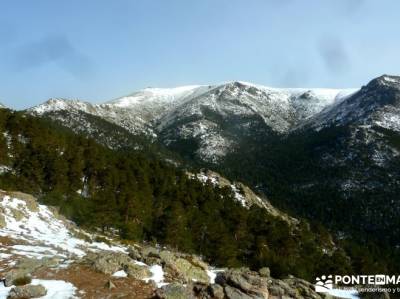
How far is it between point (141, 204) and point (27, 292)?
6575cm

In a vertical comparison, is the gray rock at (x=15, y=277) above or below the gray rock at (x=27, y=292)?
above

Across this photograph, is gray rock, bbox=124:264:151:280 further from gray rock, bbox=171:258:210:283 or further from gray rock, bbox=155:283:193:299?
gray rock, bbox=155:283:193:299

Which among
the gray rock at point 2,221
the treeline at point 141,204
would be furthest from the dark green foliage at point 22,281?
the treeline at point 141,204

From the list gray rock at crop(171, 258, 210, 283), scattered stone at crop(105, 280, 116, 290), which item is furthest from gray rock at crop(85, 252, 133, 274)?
gray rock at crop(171, 258, 210, 283)

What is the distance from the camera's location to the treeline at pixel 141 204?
76.6m

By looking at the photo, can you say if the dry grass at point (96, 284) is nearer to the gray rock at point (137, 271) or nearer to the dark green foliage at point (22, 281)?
the gray rock at point (137, 271)

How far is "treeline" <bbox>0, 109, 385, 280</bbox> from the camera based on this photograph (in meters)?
76.6

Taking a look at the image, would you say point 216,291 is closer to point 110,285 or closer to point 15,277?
point 110,285

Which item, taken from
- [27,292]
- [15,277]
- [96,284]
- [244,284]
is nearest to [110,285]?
[96,284]

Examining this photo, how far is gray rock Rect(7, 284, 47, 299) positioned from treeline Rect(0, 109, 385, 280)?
1651 inches

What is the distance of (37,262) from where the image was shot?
89.1ft

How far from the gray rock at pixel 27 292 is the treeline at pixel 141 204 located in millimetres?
41938

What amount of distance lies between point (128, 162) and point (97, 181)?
640 inches

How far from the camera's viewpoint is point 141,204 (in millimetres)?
87750
